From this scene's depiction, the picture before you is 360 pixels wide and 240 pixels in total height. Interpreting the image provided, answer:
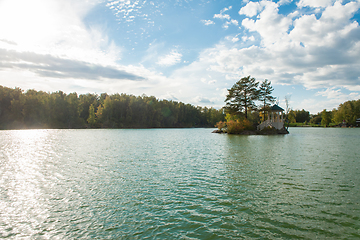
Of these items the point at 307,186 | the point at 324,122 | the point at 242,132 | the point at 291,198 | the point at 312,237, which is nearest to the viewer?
the point at 312,237

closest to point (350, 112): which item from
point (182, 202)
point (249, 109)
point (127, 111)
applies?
point (249, 109)

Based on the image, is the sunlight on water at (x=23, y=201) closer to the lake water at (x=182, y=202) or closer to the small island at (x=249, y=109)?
the lake water at (x=182, y=202)

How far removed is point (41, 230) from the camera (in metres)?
5.99

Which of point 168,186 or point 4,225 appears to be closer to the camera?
point 4,225

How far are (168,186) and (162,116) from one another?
118m

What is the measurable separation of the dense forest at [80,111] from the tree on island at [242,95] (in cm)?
7014

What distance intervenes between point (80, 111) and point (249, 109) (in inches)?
3439

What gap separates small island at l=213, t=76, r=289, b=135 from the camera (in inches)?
2003

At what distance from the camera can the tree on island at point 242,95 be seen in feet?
174

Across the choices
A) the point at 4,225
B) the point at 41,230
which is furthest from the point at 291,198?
the point at 4,225

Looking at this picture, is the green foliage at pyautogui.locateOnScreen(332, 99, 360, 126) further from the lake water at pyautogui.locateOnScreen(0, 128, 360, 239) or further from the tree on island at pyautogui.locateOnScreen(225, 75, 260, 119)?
the lake water at pyautogui.locateOnScreen(0, 128, 360, 239)

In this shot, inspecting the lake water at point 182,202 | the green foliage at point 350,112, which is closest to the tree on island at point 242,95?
the lake water at point 182,202

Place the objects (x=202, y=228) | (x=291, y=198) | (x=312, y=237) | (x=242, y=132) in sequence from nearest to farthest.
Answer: (x=312, y=237) < (x=202, y=228) < (x=291, y=198) < (x=242, y=132)

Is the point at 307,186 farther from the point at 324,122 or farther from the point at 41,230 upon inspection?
the point at 324,122
